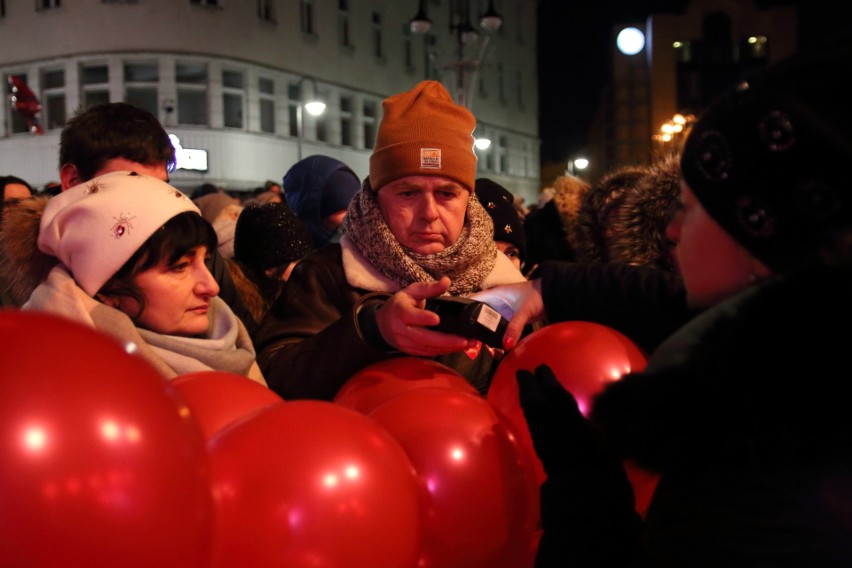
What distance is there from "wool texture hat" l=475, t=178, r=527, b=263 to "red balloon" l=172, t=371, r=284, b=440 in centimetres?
259

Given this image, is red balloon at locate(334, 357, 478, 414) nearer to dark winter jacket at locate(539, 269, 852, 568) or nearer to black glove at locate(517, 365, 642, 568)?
black glove at locate(517, 365, 642, 568)

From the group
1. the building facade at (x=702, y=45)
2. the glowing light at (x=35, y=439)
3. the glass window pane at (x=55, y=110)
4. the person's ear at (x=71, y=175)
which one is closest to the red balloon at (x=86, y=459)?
the glowing light at (x=35, y=439)

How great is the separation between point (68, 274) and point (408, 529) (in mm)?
1364

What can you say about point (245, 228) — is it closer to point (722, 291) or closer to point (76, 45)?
point (722, 291)

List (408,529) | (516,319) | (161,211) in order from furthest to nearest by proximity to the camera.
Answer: (161,211), (516,319), (408,529)

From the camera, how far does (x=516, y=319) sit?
6.79ft

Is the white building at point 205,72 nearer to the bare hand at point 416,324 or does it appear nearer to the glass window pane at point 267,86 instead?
the glass window pane at point 267,86

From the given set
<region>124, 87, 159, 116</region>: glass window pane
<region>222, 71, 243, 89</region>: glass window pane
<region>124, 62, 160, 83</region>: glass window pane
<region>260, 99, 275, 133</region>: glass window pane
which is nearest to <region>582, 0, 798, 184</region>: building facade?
<region>260, 99, 275, 133</region>: glass window pane

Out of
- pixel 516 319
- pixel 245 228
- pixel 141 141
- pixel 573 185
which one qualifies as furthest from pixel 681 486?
pixel 573 185

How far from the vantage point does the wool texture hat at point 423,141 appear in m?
2.68

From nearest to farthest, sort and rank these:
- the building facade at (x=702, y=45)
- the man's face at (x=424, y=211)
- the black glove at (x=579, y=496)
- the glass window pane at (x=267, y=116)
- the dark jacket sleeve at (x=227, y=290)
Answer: the black glove at (x=579, y=496) → the man's face at (x=424, y=211) → the dark jacket sleeve at (x=227, y=290) → the glass window pane at (x=267, y=116) → the building facade at (x=702, y=45)

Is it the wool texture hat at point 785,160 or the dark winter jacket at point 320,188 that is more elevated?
the wool texture hat at point 785,160

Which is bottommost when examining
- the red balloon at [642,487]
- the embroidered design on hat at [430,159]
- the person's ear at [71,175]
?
the red balloon at [642,487]

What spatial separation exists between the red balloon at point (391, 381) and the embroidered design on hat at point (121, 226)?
748 mm
